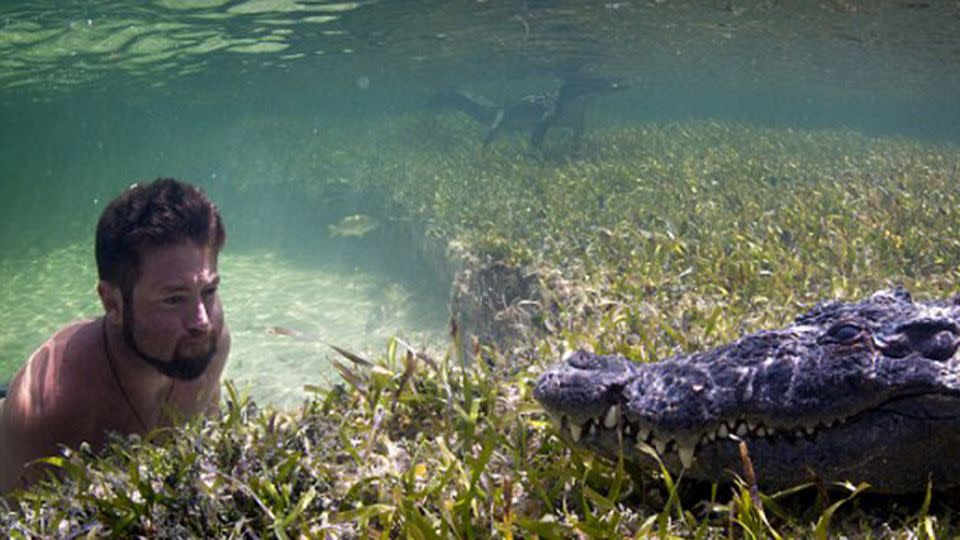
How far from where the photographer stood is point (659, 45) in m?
27.6

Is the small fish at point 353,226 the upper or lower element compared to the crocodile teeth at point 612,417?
lower

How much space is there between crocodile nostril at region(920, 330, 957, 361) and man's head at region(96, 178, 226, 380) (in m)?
3.67

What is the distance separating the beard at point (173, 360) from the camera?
3633 millimetres

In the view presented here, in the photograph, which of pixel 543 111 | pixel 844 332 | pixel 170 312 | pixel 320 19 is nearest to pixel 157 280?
pixel 170 312

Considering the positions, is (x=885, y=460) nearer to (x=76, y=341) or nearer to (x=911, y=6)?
(x=76, y=341)

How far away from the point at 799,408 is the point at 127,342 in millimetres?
3744

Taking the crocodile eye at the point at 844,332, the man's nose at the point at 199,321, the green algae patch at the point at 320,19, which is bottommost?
the man's nose at the point at 199,321

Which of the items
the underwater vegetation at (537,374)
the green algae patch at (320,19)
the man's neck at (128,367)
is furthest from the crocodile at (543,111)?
the man's neck at (128,367)

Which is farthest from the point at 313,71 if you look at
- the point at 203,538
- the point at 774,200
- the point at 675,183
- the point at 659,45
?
the point at 203,538

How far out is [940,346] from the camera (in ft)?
6.42

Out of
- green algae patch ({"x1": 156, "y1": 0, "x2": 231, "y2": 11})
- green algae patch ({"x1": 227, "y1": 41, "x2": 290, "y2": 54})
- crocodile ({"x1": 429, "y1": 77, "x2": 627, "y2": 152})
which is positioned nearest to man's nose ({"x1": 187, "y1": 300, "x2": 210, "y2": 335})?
crocodile ({"x1": 429, "y1": 77, "x2": 627, "y2": 152})

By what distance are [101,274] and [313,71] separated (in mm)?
29314

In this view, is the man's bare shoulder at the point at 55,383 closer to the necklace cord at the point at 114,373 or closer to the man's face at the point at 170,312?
the necklace cord at the point at 114,373

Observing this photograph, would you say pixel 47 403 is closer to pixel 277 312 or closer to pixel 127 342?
pixel 127 342
